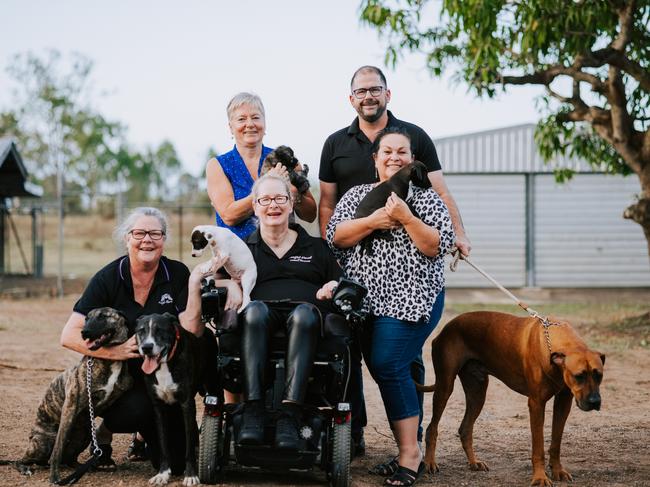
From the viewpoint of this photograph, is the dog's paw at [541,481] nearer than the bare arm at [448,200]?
Yes

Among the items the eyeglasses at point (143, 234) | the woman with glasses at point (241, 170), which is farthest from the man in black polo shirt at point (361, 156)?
the eyeglasses at point (143, 234)

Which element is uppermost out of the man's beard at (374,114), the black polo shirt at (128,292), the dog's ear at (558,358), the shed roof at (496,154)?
the shed roof at (496,154)

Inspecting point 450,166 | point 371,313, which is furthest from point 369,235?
point 450,166

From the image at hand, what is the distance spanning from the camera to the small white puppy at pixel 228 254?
4469 mm

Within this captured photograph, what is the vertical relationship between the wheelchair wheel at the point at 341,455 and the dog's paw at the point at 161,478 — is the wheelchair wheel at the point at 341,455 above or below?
above

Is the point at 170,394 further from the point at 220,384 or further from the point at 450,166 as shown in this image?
the point at 450,166

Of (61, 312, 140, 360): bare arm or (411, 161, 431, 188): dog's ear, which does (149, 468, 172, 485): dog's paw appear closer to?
(61, 312, 140, 360): bare arm

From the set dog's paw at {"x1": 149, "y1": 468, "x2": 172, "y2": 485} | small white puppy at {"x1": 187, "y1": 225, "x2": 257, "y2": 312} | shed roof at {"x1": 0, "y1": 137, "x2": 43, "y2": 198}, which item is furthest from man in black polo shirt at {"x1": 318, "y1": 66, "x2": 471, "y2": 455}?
shed roof at {"x1": 0, "y1": 137, "x2": 43, "y2": 198}

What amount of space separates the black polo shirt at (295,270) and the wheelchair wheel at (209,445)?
2.35ft

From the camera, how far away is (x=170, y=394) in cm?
438

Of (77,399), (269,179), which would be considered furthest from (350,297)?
(77,399)

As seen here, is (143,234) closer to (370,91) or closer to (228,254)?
(228,254)

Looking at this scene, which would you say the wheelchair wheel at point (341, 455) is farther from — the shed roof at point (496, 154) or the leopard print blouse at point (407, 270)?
the shed roof at point (496, 154)

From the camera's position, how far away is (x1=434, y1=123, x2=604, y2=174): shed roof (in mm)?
18578
